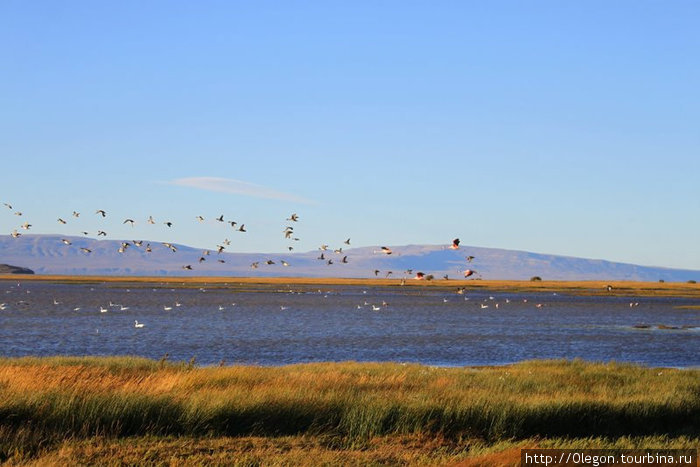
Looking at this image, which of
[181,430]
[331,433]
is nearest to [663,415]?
[331,433]

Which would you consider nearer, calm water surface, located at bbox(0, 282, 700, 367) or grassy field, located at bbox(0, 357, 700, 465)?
grassy field, located at bbox(0, 357, 700, 465)

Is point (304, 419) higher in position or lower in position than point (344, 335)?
higher

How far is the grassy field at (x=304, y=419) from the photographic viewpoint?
614 inches

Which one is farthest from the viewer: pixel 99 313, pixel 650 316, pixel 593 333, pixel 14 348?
pixel 650 316

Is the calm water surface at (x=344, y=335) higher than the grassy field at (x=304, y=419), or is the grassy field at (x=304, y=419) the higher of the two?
the grassy field at (x=304, y=419)

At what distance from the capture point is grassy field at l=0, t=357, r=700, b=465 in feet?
51.2

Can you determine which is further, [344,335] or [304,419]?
[344,335]

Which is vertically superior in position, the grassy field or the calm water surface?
the grassy field

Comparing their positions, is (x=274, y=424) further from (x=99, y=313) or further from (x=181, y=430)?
(x=99, y=313)

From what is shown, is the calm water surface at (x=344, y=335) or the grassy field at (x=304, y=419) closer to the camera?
the grassy field at (x=304, y=419)

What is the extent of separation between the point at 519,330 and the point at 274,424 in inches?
2112

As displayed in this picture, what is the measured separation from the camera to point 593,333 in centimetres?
6638

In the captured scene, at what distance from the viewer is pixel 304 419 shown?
18781 millimetres

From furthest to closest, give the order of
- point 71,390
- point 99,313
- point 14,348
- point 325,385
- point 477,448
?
1. point 99,313
2. point 14,348
3. point 325,385
4. point 71,390
5. point 477,448
